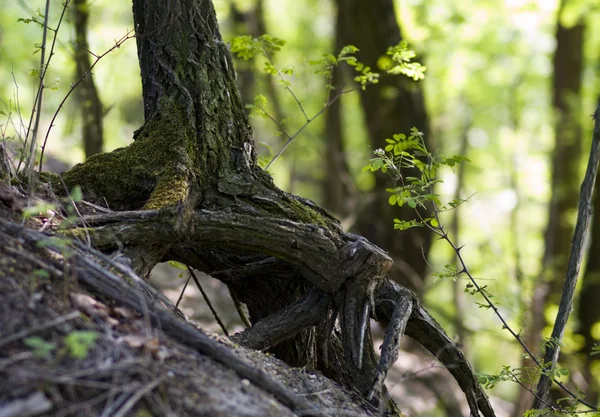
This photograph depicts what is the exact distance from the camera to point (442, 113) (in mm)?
15102

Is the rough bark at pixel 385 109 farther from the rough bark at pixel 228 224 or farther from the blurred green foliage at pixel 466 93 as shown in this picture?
the rough bark at pixel 228 224

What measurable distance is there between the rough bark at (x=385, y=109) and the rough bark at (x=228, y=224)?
4732 millimetres

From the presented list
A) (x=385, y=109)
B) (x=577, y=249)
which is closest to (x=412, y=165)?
(x=577, y=249)

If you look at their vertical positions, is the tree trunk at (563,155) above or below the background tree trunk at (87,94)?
above

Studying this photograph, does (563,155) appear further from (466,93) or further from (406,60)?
(406,60)

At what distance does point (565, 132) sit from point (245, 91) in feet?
21.1

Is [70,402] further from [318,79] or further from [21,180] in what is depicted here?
[318,79]

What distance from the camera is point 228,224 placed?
10.7 feet

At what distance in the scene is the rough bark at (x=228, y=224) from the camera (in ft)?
10.6

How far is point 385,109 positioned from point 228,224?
5.73 metres

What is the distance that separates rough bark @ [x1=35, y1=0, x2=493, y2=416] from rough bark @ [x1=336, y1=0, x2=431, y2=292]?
4.73 m

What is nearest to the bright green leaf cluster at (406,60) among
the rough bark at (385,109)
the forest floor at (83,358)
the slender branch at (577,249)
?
the slender branch at (577,249)

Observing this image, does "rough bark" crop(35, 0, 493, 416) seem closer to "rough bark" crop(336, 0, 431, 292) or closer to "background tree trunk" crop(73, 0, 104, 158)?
"background tree trunk" crop(73, 0, 104, 158)

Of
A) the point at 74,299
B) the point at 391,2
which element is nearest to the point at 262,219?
the point at 74,299
